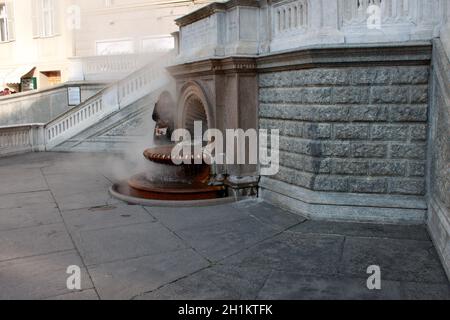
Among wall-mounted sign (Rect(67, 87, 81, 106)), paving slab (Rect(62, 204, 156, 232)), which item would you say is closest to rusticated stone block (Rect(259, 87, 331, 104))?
paving slab (Rect(62, 204, 156, 232))

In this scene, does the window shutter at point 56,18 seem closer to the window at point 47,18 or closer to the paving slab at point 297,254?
the window at point 47,18

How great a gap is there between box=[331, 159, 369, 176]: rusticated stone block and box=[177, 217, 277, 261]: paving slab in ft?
4.44

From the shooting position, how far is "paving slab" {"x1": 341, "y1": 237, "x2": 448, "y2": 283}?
15.7ft

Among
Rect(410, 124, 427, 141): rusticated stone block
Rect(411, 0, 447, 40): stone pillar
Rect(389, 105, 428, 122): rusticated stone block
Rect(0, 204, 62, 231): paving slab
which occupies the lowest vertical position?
Rect(0, 204, 62, 231): paving slab

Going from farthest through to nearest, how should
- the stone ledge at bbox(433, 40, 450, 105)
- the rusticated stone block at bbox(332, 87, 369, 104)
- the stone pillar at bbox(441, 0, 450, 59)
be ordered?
1. the rusticated stone block at bbox(332, 87, 369, 104)
2. the stone pillar at bbox(441, 0, 450, 59)
3. the stone ledge at bbox(433, 40, 450, 105)

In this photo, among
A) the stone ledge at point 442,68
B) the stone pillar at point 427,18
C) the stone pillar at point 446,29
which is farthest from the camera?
the stone pillar at point 427,18

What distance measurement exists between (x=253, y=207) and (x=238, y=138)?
1.30 m

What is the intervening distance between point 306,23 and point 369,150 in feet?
6.82

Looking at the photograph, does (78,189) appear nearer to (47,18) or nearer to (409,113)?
(409,113)

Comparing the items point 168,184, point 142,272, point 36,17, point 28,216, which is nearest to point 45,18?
point 36,17

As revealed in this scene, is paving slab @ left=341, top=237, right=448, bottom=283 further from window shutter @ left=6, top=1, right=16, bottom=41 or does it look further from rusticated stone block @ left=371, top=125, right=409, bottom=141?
window shutter @ left=6, top=1, right=16, bottom=41

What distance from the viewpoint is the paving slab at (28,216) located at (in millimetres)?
6984

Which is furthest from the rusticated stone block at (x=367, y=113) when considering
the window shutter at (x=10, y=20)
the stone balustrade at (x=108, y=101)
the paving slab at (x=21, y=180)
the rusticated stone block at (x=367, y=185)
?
the window shutter at (x=10, y=20)

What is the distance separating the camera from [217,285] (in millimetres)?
4602
